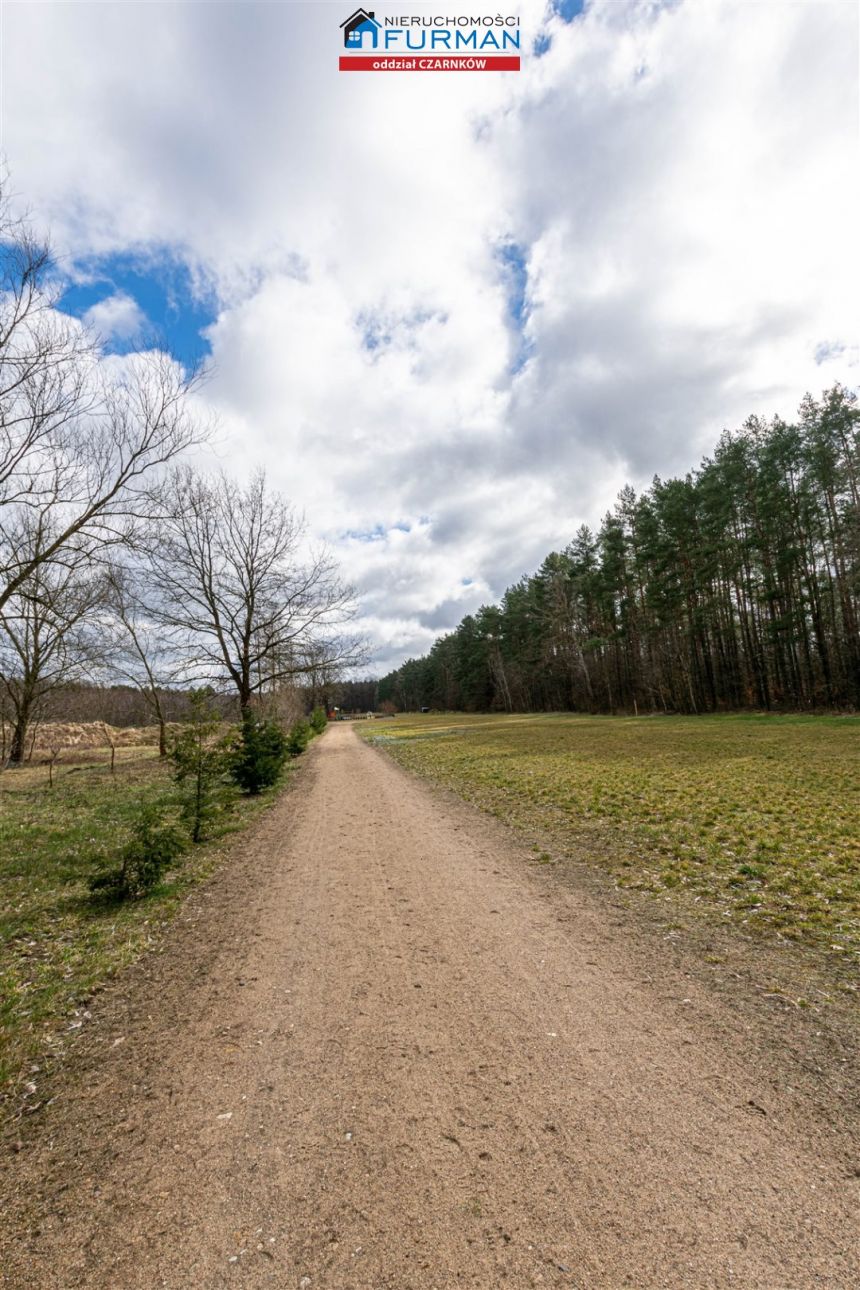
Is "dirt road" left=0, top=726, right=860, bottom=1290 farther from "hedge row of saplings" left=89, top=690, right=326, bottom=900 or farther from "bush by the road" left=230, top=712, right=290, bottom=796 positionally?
"bush by the road" left=230, top=712, right=290, bottom=796

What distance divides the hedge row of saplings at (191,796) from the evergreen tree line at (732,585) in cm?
2794

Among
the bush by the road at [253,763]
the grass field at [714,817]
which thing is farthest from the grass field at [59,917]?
the grass field at [714,817]

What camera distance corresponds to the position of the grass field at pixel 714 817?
538 cm

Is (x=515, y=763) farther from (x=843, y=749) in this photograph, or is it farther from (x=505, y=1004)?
(x=505, y=1004)

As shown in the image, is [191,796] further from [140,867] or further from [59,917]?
[59,917]

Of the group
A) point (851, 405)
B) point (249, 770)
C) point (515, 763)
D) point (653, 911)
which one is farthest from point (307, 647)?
point (851, 405)

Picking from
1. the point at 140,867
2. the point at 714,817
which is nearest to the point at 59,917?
the point at 140,867

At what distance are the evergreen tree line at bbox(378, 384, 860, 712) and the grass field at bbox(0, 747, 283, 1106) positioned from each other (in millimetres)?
30629

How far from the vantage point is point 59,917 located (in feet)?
19.7

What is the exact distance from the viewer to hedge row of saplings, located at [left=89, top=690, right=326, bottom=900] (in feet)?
21.3

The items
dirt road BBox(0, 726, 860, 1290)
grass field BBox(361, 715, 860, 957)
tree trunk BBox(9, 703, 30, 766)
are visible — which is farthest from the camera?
tree trunk BBox(9, 703, 30, 766)

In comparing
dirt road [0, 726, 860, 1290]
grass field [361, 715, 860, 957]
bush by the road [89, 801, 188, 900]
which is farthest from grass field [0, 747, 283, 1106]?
grass field [361, 715, 860, 957]

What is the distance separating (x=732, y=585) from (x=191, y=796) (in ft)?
116

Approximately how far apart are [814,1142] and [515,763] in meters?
13.8
